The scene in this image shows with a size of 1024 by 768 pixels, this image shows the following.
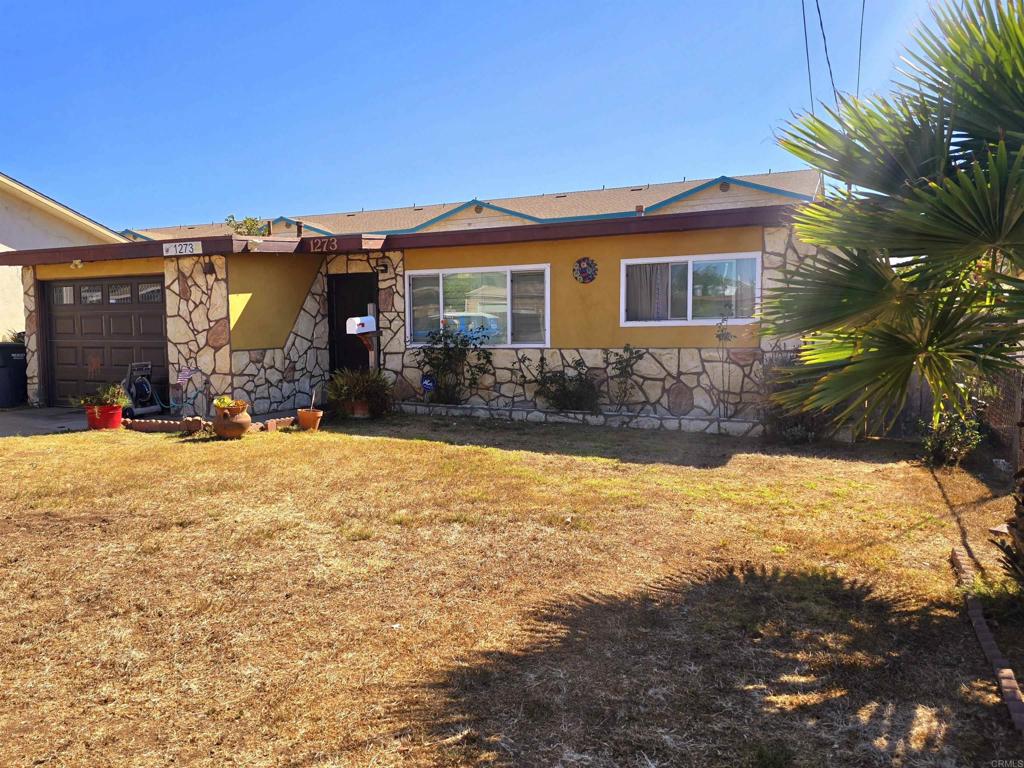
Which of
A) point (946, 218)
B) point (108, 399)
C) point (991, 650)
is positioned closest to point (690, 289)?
point (946, 218)

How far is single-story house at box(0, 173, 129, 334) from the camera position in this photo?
15102 millimetres

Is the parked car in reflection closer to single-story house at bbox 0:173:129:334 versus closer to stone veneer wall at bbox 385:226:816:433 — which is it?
stone veneer wall at bbox 385:226:816:433

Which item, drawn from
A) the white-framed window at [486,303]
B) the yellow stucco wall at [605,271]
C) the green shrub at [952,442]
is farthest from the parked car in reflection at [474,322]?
the green shrub at [952,442]

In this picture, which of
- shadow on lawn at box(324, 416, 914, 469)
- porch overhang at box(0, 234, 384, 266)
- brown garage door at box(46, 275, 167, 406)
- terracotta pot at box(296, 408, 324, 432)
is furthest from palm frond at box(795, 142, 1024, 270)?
brown garage door at box(46, 275, 167, 406)

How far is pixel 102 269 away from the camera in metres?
12.2

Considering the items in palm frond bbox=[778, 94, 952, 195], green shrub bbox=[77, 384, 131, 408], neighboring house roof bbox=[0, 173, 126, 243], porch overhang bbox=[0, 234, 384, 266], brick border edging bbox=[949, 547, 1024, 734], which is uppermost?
neighboring house roof bbox=[0, 173, 126, 243]

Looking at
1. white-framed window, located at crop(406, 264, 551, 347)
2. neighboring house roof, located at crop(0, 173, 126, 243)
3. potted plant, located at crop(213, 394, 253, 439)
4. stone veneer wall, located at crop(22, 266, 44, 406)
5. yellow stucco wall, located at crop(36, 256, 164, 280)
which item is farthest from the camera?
neighboring house roof, located at crop(0, 173, 126, 243)

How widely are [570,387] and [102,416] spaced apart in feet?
21.4

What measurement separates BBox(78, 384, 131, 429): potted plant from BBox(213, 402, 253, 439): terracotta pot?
188 centimetres

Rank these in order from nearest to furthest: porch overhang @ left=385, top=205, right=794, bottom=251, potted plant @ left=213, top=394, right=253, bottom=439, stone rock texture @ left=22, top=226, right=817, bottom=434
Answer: potted plant @ left=213, top=394, right=253, bottom=439 → porch overhang @ left=385, top=205, right=794, bottom=251 → stone rock texture @ left=22, top=226, right=817, bottom=434

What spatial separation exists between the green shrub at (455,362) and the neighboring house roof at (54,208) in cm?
1129

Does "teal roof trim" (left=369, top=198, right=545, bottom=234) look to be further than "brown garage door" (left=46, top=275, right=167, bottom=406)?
Yes

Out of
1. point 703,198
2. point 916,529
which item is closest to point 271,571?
point 916,529

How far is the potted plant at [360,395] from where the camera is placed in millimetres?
11203
